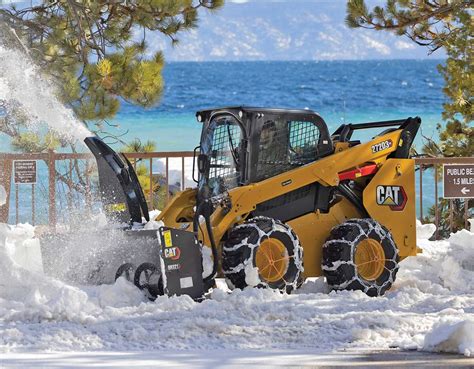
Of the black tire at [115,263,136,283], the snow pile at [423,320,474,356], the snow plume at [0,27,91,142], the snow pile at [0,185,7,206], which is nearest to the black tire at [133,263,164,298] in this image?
the black tire at [115,263,136,283]

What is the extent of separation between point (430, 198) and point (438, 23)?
1247 cm

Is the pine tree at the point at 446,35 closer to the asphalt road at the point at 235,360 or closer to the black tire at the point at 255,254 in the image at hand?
the black tire at the point at 255,254

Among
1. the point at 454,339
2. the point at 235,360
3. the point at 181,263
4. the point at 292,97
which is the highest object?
the point at 292,97

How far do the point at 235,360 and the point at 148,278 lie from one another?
8.67 feet

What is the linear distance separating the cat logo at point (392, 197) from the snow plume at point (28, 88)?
12.4 ft

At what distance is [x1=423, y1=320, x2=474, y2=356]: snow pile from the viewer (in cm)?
764

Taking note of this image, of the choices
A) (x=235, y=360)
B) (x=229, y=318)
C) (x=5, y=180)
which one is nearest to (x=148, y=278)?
(x=229, y=318)

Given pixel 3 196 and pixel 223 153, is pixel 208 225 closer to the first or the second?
pixel 223 153

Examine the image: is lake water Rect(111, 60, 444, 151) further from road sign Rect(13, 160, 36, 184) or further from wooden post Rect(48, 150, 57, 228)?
road sign Rect(13, 160, 36, 184)

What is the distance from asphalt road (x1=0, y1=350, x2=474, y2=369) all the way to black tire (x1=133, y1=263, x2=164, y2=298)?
2122 millimetres

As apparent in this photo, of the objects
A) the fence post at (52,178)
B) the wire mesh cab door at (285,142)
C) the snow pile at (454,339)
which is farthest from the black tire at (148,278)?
the fence post at (52,178)

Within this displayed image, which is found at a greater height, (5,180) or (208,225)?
(5,180)

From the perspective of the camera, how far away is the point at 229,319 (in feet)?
28.5

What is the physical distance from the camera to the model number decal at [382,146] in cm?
1086
